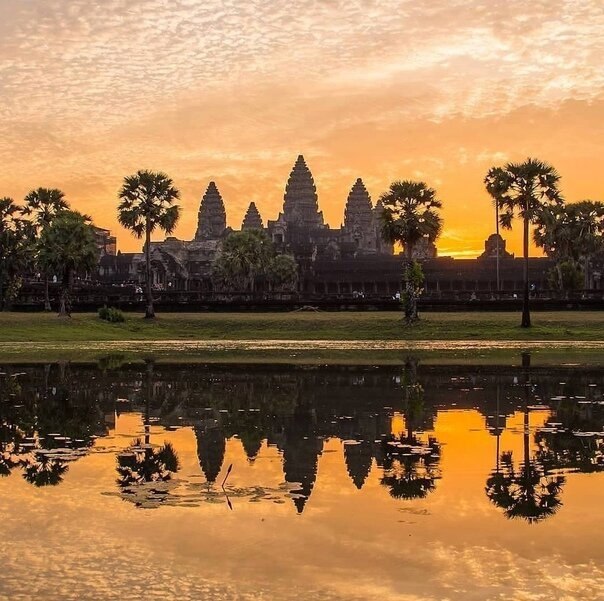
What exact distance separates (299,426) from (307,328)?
4495 cm

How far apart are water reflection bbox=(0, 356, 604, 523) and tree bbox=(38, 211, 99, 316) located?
38.6 m

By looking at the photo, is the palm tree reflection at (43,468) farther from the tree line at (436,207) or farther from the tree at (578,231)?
the tree at (578,231)

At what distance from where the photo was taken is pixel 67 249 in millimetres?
75125

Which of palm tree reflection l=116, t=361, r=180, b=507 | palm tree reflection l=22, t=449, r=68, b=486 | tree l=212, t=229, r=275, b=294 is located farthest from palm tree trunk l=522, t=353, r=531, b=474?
tree l=212, t=229, r=275, b=294

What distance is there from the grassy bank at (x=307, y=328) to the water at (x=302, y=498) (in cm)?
3582

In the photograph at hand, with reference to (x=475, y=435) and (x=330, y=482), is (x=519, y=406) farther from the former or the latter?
(x=330, y=482)

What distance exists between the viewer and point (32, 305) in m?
83.8

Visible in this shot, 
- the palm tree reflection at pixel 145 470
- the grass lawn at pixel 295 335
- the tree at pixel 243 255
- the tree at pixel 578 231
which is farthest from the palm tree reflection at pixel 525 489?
the tree at pixel 243 255

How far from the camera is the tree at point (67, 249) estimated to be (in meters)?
74.8

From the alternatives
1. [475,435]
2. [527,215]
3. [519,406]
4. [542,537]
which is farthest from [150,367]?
[527,215]

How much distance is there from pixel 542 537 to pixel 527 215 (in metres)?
58.0

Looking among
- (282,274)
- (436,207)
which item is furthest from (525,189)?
(282,274)

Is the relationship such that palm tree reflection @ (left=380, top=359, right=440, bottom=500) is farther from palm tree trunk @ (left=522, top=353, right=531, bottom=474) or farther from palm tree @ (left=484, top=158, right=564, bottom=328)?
palm tree @ (left=484, top=158, right=564, bottom=328)

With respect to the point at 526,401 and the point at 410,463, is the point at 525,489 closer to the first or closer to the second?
the point at 410,463
